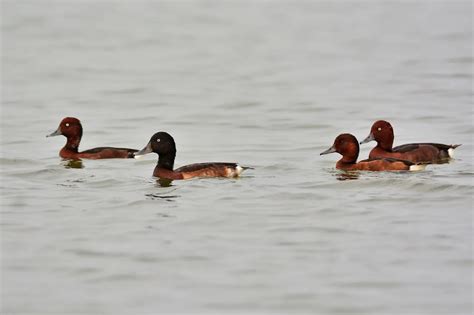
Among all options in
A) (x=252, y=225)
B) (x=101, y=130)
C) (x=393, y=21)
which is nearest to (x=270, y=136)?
(x=101, y=130)

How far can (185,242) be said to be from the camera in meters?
10.5

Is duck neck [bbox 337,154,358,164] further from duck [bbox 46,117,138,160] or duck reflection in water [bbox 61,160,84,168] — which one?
duck reflection in water [bbox 61,160,84,168]

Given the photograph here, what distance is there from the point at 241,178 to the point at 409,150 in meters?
2.34

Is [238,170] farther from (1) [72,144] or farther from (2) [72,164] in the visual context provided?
(1) [72,144]

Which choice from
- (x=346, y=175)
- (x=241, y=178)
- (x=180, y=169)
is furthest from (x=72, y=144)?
(x=346, y=175)

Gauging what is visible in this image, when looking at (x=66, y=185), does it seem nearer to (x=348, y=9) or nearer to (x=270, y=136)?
(x=270, y=136)

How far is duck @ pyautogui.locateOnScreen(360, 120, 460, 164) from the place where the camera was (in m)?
14.3

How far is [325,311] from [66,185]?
18.6 feet

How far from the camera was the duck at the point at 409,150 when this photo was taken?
14.3 m

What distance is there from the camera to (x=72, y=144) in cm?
1585

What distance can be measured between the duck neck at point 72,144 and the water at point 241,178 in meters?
0.33

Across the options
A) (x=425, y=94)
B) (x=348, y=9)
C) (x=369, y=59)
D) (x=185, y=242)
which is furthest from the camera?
(x=348, y=9)

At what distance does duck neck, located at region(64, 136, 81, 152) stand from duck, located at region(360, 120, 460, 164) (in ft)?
13.5

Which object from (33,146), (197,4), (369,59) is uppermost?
(197,4)
